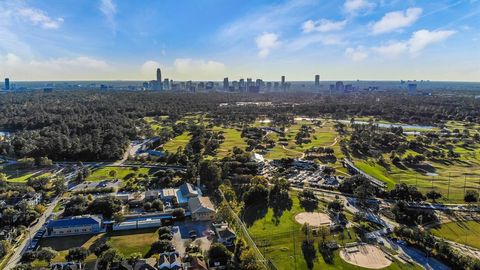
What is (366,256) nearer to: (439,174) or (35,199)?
(439,174)

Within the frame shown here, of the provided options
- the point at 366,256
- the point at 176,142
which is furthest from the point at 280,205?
the point at 176,142

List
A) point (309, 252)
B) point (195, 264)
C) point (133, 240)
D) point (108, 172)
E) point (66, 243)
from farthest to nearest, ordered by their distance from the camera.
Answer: point (108, 172)
point (133, 240)
point (66, 243)
point (309, 252)
point (195, 264)

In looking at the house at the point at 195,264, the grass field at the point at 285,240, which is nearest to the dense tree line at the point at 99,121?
the grass field at the point at 285,240

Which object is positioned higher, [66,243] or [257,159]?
[257,159]

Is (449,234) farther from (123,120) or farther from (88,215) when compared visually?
(123,120)

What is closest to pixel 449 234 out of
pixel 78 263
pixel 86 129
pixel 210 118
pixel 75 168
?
pixel 78 263

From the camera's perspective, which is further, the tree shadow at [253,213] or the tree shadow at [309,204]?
the tree shadow at [309,204]

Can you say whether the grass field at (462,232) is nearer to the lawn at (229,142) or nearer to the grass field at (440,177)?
the grass field at (440,177)
